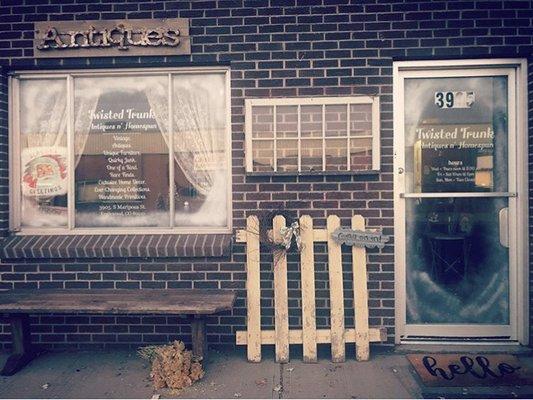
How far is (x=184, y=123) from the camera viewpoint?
4555mm

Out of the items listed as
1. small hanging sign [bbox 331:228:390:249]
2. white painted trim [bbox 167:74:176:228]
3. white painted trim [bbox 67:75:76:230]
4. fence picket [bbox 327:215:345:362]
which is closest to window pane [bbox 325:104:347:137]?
fence picket [bbox 327:215:345:362]

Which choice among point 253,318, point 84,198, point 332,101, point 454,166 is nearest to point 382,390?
point 253,318

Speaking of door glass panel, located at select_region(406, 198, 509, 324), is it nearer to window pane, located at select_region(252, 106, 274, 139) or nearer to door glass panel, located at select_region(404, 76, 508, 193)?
door glass panel, located at select_region(404, 76, 508, 193)

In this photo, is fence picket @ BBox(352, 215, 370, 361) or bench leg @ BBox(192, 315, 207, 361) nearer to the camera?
bench leg @ BBox(192, 315, 207, 361)

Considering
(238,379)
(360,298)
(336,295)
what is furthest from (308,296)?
(238,379)

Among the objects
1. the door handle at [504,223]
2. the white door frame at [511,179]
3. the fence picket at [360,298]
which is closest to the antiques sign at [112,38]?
the white door frame at [511,179]

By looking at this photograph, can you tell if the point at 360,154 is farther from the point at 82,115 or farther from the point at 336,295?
the point at 82,115

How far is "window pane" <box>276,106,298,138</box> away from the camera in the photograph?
14.1 feet

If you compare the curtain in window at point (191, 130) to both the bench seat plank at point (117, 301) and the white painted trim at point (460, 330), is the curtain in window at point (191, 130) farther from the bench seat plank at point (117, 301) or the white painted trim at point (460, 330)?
the white painted trim at point (460, 330)

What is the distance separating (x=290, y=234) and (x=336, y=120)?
1.16 meters

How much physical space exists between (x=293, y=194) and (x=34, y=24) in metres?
3.02

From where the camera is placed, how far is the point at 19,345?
408 cm

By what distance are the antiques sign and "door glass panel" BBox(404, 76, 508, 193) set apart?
2310 mm

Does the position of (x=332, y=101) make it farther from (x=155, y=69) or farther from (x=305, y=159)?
(x=155, y=69)
